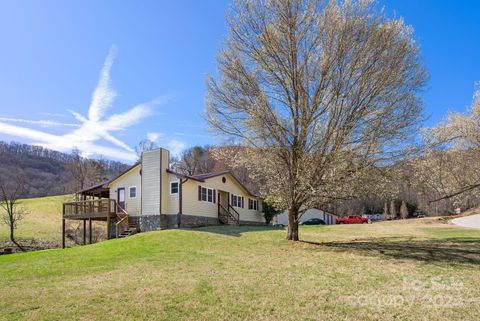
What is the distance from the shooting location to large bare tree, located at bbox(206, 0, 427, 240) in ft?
42.0

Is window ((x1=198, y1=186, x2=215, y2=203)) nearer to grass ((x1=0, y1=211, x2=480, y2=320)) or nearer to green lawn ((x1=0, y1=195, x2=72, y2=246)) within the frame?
grass ((x1=0, y1=211, x2=480, y2=320))

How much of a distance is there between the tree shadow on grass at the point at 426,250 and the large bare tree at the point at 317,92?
6.74 feet

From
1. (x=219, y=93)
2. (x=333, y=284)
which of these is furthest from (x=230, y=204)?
(x=333, y=284)

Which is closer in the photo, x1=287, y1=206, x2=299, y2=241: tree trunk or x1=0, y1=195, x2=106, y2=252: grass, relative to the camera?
x1=287, y1=206, x2=299, y2=241: tree trunk

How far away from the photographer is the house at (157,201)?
75.8ft

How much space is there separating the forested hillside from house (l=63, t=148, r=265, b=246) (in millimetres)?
25161

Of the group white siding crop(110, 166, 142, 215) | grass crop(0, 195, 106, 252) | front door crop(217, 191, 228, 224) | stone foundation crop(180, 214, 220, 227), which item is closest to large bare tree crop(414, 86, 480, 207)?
stone foundation crop(180, 214, 220, 227)

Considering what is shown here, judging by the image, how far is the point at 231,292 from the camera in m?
7.73

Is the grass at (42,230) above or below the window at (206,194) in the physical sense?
below

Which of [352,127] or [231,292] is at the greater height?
[352,127]

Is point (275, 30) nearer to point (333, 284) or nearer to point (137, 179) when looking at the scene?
point (333, 284)

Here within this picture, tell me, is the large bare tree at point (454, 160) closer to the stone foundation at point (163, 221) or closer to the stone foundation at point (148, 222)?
the stone foundation at point (163, 221)

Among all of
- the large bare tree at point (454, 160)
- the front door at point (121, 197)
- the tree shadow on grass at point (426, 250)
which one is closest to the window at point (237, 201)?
the front door at point (121, 197)

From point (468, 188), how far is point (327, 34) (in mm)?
8104
